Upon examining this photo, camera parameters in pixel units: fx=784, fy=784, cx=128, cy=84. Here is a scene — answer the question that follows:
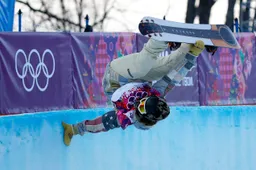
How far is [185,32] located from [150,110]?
79 centimetres

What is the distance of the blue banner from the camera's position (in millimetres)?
9055

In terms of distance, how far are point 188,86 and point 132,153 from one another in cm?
155

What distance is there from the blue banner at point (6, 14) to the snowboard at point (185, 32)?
2.69 metres

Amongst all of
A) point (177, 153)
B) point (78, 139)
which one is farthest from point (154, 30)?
point (177, 153)

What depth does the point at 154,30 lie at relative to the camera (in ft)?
22.3

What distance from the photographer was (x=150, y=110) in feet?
23.8

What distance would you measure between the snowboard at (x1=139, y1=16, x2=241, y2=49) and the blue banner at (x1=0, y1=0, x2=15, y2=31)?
2693mm

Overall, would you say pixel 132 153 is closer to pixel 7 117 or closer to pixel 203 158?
pixel 203 158

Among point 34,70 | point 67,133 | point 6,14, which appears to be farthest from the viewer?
point 6,14

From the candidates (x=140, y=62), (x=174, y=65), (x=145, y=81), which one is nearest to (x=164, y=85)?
(x=145, y=81)

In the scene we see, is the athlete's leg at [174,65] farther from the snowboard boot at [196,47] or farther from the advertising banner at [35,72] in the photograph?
the advertising banner at [35,72]

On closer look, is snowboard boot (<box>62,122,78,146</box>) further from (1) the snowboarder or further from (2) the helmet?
(2) the helmet

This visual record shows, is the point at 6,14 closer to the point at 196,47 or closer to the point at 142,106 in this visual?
the point at 142,106

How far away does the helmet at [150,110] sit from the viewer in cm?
726
